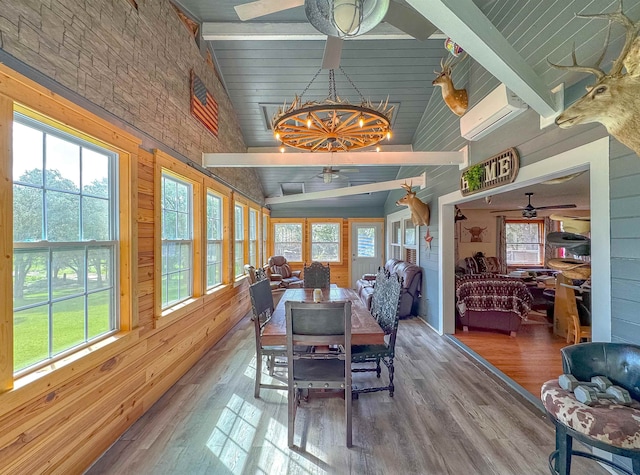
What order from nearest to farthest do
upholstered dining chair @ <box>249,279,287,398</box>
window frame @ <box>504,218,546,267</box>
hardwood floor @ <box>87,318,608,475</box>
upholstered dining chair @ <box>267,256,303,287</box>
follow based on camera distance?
hardwood floor @ <box>87,318,608,475</box>, upholstered dining chair @ <box>249,279,287,398</box>, upholstered dining chair @ <box>267,256,303,287</box>, window frame @ <box>504,218,546,267</box>

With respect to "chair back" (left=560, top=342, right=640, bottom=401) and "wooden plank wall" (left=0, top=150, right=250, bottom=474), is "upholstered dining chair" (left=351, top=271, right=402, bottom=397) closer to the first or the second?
"chair back" (left=560, top=342, right=640, bottom=401)

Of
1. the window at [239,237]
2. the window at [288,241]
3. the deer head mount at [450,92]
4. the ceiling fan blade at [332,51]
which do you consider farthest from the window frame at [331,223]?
the ceiling fan blade at [332,51]

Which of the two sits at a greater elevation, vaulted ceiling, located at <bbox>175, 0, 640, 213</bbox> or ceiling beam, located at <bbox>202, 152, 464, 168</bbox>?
vaulted ceiling, located at <bbox>175, 0, 640, 213</bbox>

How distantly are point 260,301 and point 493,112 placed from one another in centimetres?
280

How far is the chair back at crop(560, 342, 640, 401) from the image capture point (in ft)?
5.35

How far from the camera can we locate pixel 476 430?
Answer: 2.31 metres

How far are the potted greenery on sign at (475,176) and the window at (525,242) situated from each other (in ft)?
19.5

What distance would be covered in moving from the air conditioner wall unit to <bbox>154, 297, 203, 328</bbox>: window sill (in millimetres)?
3513

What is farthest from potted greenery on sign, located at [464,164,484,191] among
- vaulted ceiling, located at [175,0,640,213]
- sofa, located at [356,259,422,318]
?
sofa, located at [356,259,422,318]

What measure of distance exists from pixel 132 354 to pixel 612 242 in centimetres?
341

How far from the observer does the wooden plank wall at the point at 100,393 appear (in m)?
1.51

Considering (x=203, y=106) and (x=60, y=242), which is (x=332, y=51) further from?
(x=60, y=242)

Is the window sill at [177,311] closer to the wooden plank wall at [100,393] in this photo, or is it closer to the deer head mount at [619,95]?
the wooden plank wall at [100,393]

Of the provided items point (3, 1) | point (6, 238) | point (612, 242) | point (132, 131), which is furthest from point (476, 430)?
point (3, 1)
